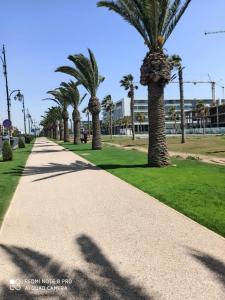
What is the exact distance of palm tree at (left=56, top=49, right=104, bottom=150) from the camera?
3391 centimetres

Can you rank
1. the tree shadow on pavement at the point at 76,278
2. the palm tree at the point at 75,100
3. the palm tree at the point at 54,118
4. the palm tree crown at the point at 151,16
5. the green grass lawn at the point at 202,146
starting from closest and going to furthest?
the tree shadow on pavement at the point at 76,278 < the palm tree crown at the point at 151,16 < the green grass lawn at the point at 202,146 < the palm tree at the point at 75,100 < the palm tree at the point at 54,118

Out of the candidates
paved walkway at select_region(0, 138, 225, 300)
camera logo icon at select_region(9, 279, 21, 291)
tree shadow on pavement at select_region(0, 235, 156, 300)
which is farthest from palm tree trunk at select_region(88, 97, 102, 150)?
camera logo icon at select_region(9, 279, 21, 291)

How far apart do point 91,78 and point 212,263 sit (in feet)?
100

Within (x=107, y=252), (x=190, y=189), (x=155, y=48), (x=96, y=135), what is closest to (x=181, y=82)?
(x=96, y=135)

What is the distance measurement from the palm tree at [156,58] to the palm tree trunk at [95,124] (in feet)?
56.2

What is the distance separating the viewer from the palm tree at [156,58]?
57.8 feet

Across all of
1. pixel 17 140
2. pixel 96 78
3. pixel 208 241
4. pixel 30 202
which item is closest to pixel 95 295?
pixel 208 241

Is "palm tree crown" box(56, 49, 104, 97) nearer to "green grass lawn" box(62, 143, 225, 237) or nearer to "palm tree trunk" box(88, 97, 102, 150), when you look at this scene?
"palm tree trunk" box(88, 97, 102, 150)

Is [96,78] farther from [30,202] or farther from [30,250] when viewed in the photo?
[30,250]

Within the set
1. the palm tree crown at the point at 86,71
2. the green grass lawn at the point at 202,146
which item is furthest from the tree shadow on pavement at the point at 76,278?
the palm tree crown at the point at 86,71

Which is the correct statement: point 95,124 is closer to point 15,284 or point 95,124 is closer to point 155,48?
point 155,48

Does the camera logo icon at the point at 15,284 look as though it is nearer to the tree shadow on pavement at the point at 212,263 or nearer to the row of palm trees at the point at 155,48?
the tree shadow on pavement at the point at 212,263

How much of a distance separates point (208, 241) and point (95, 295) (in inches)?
94.3

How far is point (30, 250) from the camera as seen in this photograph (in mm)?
6129
